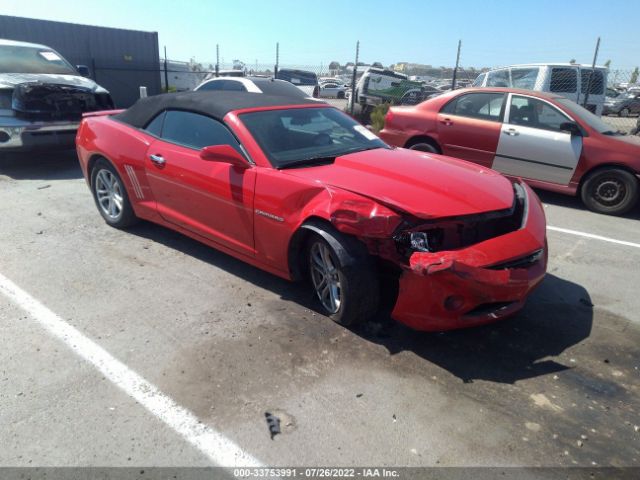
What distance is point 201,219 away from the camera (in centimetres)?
405

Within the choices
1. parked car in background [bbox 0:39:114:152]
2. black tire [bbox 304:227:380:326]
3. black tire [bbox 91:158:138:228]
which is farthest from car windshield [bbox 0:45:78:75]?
black tire [bbox 304:227:380:326]

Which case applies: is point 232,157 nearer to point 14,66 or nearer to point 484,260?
point 484,260

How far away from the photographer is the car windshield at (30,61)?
789cm

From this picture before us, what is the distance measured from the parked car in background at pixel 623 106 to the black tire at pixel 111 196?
27.9 m

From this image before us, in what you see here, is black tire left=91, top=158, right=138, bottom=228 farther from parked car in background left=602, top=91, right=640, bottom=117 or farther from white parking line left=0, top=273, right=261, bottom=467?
parked car in background left=602, top=91, right=640, bottom=117

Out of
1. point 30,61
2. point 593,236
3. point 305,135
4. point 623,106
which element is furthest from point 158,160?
point 623,106

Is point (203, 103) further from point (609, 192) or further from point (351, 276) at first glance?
Answer: point (609, 192)

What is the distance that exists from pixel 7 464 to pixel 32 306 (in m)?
1.62

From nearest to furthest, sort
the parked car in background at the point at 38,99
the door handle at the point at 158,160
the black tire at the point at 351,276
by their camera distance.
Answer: the black tire at the point at 351,276, the door handle at the point at 158,160, the parked car in background at the point at 38,99

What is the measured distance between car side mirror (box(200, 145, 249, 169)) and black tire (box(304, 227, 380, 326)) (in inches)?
34.0

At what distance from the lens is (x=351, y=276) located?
3016mm

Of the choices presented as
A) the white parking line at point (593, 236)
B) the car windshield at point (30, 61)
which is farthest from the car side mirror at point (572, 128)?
the car windshield at point (30, 61)

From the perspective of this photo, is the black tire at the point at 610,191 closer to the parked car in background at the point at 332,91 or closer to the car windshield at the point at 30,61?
the car windshield at the point at 30,61

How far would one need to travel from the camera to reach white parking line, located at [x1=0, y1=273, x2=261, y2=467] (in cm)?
229
